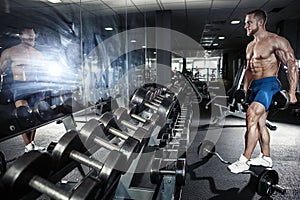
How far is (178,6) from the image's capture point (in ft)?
12.7

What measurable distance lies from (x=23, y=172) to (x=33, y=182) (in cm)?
4

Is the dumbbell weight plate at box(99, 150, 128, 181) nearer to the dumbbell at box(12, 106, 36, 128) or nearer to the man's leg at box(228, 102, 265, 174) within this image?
the dumbbell at box(12, 106, 36, 128)

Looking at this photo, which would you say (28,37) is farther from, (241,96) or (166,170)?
(241,96)

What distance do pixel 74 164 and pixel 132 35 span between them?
3578 millimetres

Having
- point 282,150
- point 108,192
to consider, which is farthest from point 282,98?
point 108,192

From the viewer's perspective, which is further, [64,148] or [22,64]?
[22,64]

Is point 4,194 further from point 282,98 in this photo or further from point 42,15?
point 282,98

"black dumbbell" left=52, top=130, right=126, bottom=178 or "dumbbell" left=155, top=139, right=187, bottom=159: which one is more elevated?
"black dumbbell" left=52, top=130, right=126, bottom=178

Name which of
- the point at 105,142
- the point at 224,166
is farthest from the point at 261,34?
the point at 105,142

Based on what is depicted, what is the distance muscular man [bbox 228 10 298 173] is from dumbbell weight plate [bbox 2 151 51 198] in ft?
6.25

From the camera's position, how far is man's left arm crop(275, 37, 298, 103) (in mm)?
1995

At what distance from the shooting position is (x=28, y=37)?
1.39 metres

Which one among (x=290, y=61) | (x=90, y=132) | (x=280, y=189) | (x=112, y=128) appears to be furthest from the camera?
(x=290, y=61)

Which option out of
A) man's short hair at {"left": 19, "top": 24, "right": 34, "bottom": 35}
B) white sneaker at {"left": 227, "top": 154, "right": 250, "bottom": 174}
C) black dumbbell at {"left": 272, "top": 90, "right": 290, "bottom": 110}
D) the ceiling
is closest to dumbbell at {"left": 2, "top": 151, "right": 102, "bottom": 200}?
man's short hair at {"left": 19, "top": 24, "right": 34, "bottom": 35}
